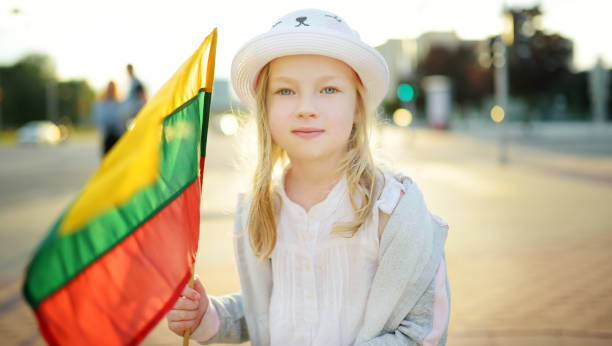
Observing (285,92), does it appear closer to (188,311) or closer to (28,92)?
(188,311)

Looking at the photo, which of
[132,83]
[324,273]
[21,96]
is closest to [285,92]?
[324,273]

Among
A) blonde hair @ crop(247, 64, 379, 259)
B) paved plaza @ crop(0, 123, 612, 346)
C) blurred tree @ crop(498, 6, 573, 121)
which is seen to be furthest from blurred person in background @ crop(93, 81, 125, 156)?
blurred tree @ crop(498, 6, 573, 121)

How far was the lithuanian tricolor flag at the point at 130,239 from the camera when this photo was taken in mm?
1056

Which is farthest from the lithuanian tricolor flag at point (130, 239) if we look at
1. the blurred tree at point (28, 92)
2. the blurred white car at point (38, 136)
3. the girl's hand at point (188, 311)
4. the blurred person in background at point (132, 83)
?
the blurred tree at point (28, 92)

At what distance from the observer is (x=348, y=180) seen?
198 centimetres

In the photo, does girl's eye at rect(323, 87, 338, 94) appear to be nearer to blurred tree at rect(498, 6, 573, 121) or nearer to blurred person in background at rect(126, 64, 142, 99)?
blurred person in background at rect(126, 64, 142, 99)

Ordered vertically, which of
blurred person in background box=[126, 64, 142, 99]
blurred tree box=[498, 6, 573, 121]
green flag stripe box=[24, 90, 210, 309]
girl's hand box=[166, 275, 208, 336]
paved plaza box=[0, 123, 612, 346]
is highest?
blurred tree box=[498, 6, 573, 121]

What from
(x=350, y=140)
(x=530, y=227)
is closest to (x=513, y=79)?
(x=530, y=227)

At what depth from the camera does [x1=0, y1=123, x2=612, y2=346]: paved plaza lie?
3.53 m

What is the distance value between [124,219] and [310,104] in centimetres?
83

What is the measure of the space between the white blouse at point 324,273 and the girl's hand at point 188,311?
0.27m

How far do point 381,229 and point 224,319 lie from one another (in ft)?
2.24

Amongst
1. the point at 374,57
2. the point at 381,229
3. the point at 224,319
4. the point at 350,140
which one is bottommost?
the point at 224,319

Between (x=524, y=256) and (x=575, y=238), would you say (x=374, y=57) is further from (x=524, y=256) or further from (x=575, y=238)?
(x=575, y=238)
